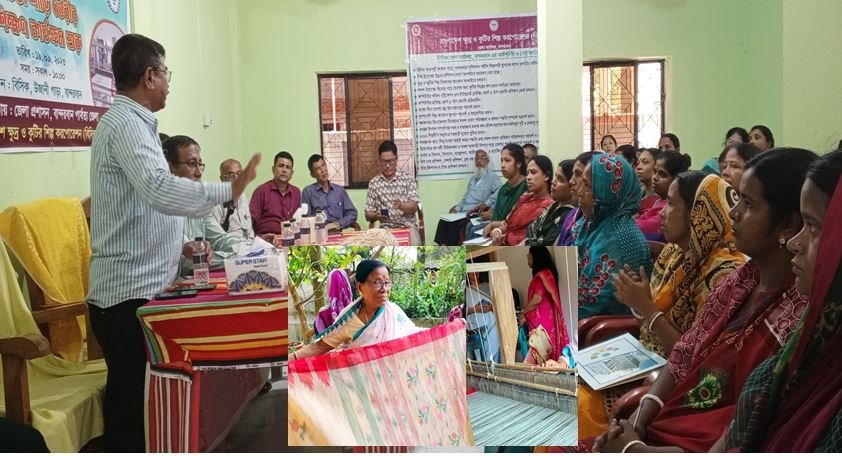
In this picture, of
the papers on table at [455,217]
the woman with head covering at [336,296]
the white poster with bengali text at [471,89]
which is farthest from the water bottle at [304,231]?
the white poster with bengali text at [471,89]

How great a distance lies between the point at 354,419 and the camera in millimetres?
1390

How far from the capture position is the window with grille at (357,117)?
6586 mm

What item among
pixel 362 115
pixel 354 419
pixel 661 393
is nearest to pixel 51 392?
pixel 354 419

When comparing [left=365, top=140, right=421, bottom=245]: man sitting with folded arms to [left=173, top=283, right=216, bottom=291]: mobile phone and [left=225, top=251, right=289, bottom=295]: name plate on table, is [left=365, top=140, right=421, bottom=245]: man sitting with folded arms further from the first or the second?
[left=225, top=251, right=289, bottom=295]: name plate on table

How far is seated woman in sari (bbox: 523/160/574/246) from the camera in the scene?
3048 millimetres

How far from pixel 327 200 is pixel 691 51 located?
3.64 m

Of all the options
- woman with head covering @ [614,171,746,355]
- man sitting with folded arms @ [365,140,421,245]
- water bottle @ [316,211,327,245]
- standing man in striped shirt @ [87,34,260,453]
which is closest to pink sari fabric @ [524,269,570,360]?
woman with head covering @ [614,171,746,355]

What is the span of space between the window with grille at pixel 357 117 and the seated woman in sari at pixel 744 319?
5236 mm

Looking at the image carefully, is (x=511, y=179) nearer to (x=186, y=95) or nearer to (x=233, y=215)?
(x=233, y=215)

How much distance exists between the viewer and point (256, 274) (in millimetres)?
1891

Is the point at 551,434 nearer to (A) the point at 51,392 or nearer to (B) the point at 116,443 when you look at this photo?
(B) the point at 116,443

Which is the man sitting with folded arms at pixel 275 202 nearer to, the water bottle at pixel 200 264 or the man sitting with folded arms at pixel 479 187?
the man sitting with folded arms at pixel 479 187

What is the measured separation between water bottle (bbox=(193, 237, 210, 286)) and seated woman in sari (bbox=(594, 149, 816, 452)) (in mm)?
1192

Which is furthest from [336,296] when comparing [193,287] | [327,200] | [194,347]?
[327,200]
